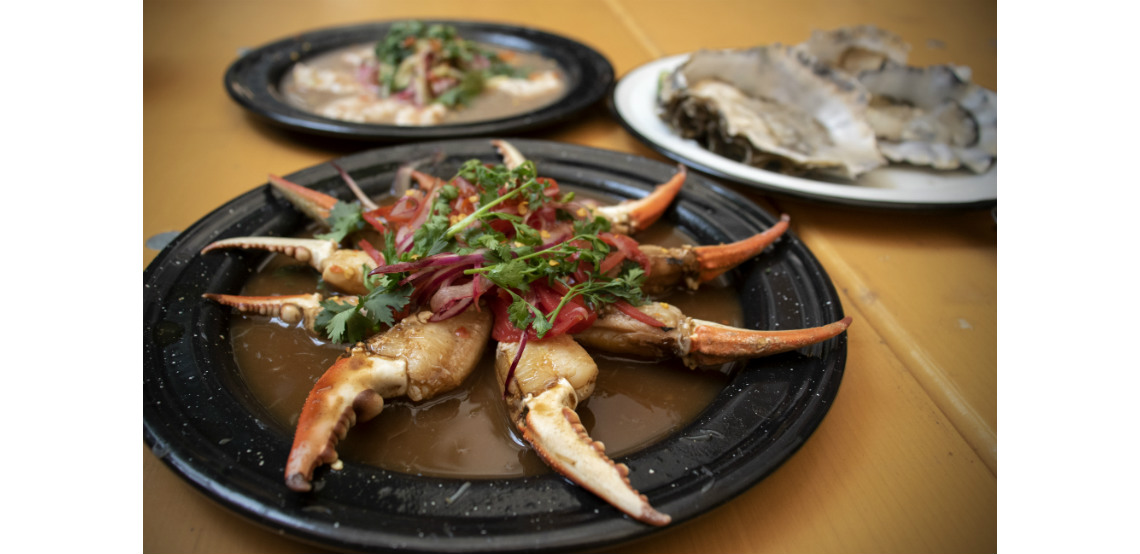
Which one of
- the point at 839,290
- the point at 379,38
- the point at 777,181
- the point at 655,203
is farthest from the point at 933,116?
the point at 379,38

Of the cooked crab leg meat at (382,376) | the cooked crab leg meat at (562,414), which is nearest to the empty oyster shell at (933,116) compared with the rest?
the cooked crab leg meat at (562,414)

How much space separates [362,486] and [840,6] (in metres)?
4.61

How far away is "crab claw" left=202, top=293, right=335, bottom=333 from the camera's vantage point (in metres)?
1.44

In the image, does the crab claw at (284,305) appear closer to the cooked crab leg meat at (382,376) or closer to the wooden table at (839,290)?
the cooked crab leg meat at (382,376)

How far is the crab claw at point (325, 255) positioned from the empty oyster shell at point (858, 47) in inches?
85.3

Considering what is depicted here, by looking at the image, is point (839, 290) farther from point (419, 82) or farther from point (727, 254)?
point (419, 82)

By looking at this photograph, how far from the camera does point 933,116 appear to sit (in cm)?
253

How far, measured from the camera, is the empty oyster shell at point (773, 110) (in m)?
2.24

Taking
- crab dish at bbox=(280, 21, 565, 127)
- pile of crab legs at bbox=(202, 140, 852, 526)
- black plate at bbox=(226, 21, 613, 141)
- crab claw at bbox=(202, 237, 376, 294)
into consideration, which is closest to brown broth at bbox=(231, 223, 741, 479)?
pile of crab legs at bbox=(202, 140, 852, 526)

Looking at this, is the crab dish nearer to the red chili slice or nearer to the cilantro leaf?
the cilantro leaf
